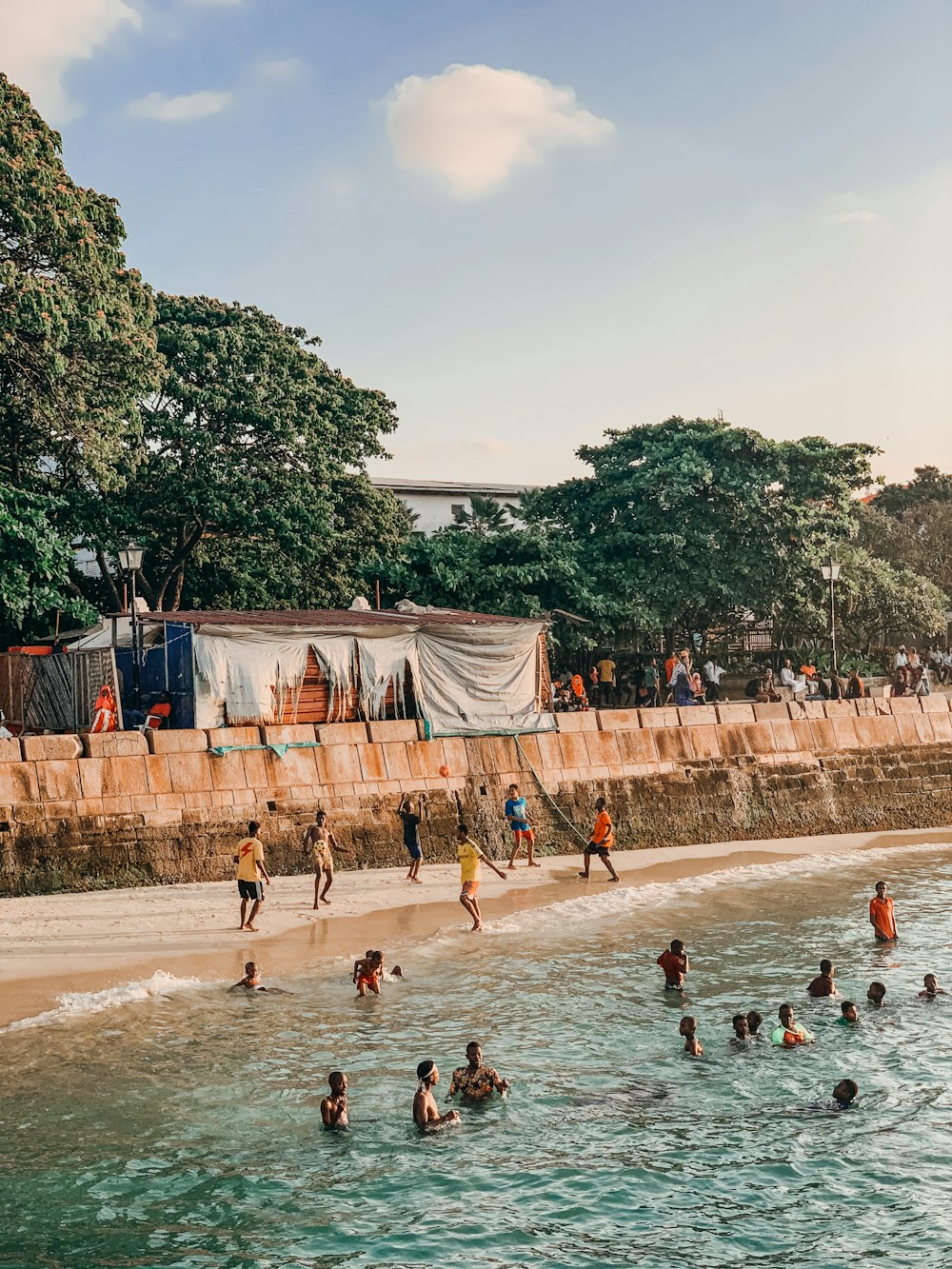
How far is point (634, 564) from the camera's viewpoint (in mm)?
33281

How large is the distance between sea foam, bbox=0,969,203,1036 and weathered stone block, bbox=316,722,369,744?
6.82m

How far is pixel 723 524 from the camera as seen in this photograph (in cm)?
3338

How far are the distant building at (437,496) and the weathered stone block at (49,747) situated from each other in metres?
29.7

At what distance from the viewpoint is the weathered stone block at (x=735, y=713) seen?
26016 millimetres

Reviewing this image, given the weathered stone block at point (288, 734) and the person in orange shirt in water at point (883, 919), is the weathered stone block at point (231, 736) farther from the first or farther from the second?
the person in orange shirt in water at point (883, 919)

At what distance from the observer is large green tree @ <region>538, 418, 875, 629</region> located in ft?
108

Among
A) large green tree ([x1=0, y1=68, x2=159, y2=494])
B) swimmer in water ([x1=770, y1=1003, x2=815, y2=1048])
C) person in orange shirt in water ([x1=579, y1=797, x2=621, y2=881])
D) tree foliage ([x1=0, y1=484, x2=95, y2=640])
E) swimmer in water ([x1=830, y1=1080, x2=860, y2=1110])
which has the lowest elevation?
swimmer in water ([x1=830, y1=1080, x2=860, y2=1110])

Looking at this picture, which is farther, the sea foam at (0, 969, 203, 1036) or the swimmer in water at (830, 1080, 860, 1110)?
the sea foam at (0, 969, 203, 1036)

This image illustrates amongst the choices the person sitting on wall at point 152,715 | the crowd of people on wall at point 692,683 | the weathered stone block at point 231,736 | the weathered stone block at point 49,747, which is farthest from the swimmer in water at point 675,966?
the crowd of people on wall at point 692,683

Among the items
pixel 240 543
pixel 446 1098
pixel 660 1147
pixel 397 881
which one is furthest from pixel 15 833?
pixel 240 543

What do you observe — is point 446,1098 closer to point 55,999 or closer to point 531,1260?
point 531,1260

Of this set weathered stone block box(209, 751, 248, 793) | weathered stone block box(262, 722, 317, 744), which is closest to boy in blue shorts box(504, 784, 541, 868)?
weathered stone block box(262, 722, 317, 744)

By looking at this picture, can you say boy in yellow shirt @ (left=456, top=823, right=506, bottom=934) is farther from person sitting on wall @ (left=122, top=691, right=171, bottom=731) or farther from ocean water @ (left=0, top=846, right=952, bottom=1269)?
person sitting on wall @ (left=122, top=691, right=171, bottom=731)

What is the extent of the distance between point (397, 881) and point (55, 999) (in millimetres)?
6970
